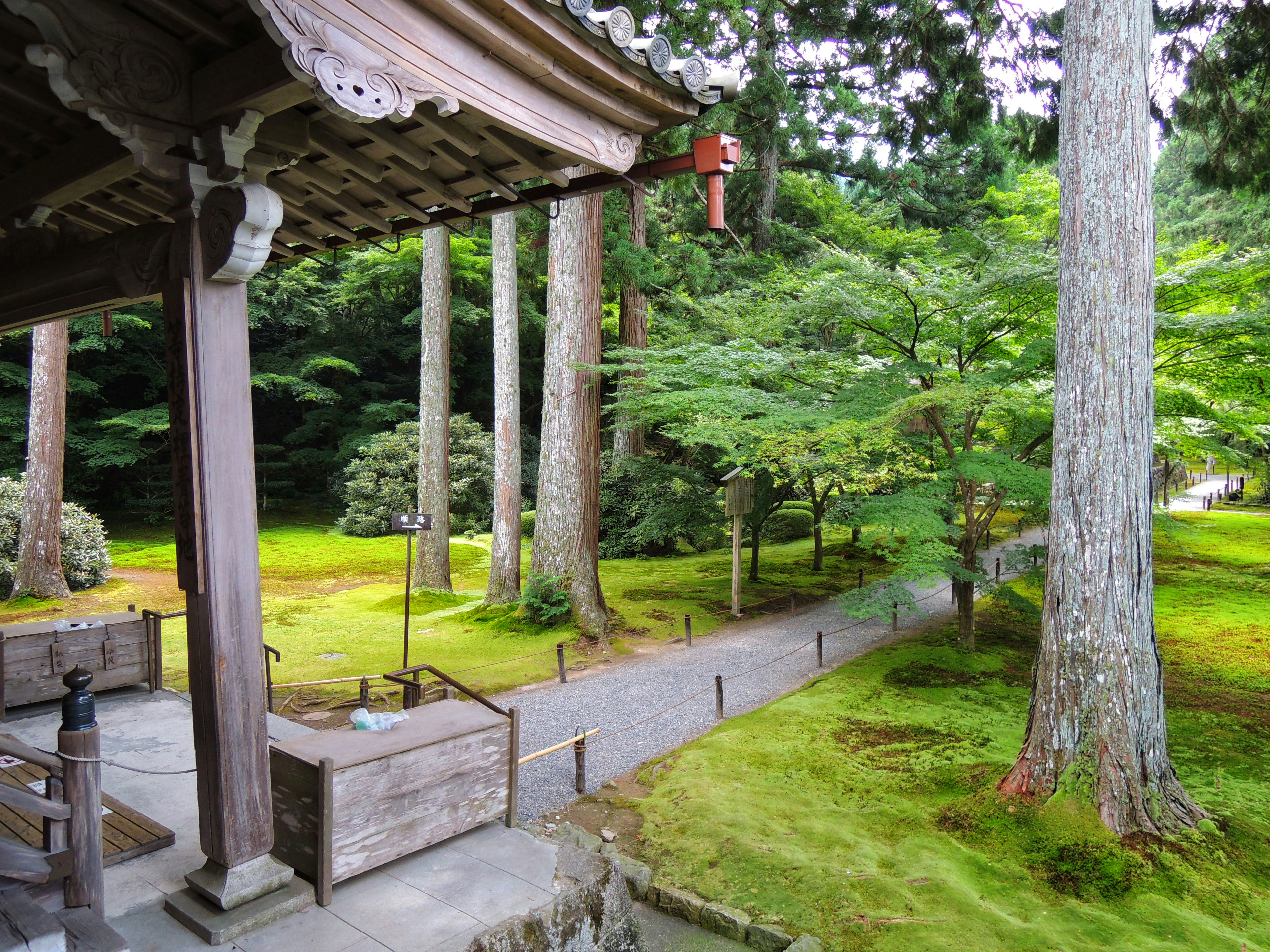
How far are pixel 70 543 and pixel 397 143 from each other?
1308 cm

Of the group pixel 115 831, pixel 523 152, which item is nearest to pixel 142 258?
pixel 523 152

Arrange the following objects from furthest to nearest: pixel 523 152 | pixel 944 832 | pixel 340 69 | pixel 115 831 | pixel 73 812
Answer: pixel 944 832
pixel 115 831
pixel 523 152
pixel 73 812
pixel 340 69

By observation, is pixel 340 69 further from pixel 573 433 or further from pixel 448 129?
pixel 573 433

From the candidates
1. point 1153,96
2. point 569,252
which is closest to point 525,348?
point 569,252

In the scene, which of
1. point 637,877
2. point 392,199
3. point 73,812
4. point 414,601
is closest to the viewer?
point 73,812

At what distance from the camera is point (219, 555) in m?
2.70

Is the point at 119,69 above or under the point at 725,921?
above

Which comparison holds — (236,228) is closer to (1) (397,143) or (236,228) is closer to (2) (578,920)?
(1) (397,143)

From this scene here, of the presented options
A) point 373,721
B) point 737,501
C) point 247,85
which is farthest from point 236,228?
point 737,501

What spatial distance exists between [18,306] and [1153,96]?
11.8 meters

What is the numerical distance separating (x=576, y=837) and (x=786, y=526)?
1575 cm

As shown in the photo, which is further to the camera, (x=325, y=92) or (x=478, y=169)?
(x=478, y=169)

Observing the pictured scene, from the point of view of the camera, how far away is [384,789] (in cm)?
318

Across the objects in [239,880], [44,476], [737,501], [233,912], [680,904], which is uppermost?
[44,476]
